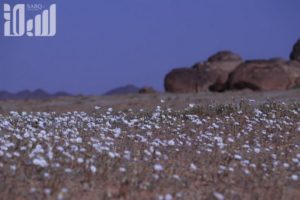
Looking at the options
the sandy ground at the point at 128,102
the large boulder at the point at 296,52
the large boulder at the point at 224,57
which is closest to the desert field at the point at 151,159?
the sandy ground at the point at 128,102

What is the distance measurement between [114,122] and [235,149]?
3.96 meters

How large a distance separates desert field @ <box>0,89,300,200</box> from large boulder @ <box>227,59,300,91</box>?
17.5 metres

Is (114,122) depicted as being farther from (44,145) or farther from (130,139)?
(44,145)

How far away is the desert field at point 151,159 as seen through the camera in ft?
27.2

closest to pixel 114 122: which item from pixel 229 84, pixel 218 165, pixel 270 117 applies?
pixel 270 117

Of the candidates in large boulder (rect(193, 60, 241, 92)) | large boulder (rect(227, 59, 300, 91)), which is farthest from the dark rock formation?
large boulder (rect(227, 59, 300, 91))

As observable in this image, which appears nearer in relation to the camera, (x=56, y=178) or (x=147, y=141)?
(x=56, y=178)

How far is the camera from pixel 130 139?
12.4m

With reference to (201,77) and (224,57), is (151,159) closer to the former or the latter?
(201,77)

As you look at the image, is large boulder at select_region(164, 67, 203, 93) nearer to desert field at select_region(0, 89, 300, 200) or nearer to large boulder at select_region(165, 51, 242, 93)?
large boulder at select_region(165, 51, 242, 93)

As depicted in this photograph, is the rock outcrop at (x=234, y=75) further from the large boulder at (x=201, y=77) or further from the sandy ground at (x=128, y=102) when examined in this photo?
the sandy ground at (x=128, y=102)

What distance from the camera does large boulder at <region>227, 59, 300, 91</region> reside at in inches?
1298

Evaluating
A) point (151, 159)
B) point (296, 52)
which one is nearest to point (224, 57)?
point (296, 52)

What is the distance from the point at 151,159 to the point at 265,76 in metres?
23.6
